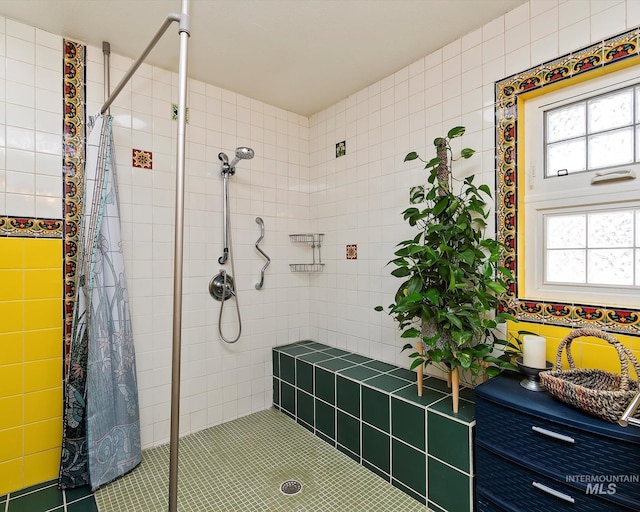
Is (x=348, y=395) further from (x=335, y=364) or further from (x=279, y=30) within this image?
(x=279, y=30)

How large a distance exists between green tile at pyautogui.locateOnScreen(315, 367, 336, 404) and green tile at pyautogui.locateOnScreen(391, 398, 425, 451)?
0.45m

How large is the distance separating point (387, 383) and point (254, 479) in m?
0.86

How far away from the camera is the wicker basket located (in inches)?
44.7

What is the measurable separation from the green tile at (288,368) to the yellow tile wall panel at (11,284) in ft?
5.16

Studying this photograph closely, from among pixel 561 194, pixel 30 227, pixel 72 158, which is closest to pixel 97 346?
pixel 30 227

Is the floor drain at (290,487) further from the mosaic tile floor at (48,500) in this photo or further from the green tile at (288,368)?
the mosaic tile floor at (48,500)

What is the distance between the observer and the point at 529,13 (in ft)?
5.42

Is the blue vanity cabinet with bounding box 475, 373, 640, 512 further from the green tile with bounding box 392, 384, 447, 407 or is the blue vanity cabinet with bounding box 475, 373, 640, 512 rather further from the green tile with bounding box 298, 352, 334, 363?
the green tile with bounding box 298, 352, 334, 363

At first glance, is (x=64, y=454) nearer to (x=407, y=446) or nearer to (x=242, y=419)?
(x=242, y=419)

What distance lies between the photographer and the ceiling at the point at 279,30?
1664 mm

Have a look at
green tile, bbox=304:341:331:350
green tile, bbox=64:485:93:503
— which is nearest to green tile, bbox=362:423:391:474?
green tile, bbox=304:341:331:350

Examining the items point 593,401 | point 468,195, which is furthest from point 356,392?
point 468,195

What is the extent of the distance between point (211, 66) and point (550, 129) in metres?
1.94

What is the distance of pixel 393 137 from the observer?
2.27 metres
